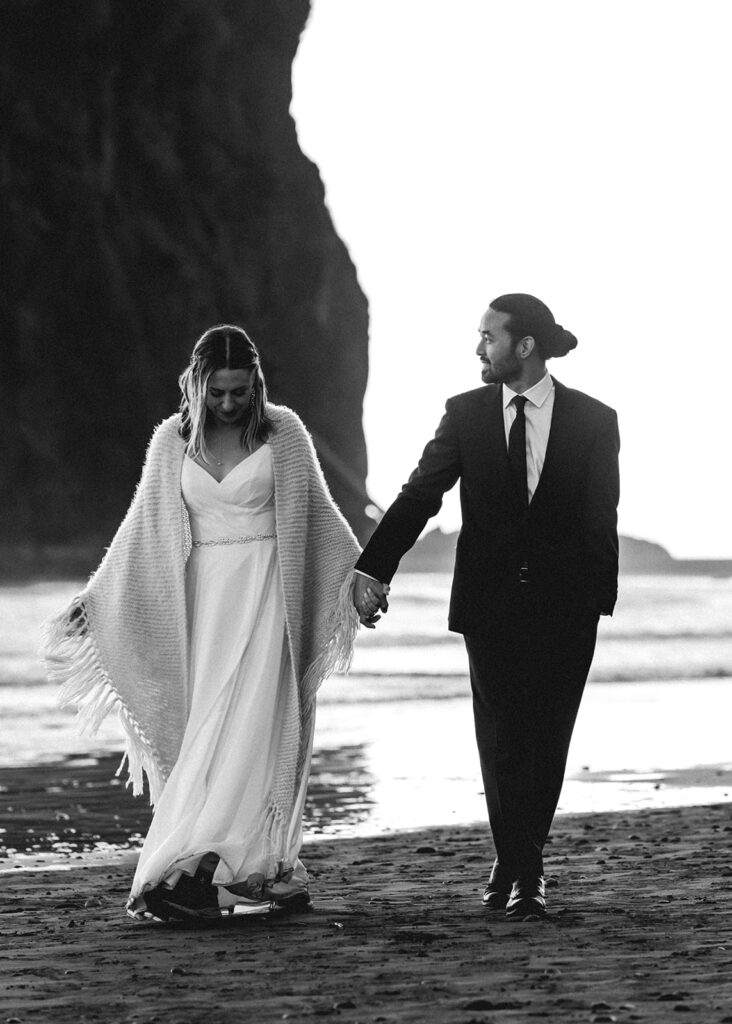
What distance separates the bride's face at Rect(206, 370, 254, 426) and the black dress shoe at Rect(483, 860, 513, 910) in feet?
5.10

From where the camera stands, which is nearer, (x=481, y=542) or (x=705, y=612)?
(x=481, y=542)

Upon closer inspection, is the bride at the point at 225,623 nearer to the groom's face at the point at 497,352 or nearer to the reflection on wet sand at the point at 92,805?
the groom's face at the point at 497,352

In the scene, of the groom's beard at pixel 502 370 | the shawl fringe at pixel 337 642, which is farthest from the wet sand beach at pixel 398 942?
the groom's beard at pixel 502 370

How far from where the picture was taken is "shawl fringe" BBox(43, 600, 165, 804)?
5.31 m

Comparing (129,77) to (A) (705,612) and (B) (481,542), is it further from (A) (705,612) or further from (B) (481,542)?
(B) (481,542)

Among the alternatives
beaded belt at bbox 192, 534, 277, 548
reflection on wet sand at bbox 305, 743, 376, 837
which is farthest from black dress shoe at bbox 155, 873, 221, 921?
reflection on wet sand at bbox 305, 743, 376, 837

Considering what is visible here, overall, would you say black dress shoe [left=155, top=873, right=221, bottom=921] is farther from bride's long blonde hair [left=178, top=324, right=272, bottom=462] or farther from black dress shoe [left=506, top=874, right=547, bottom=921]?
bride's long blonde hair [left=178, top=324, right=272, bottom=462]

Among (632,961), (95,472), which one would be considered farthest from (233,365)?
(95,472)

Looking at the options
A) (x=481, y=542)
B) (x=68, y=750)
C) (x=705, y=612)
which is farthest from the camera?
(x=705, y=612)

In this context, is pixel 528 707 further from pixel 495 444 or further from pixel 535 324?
pixel 535 324

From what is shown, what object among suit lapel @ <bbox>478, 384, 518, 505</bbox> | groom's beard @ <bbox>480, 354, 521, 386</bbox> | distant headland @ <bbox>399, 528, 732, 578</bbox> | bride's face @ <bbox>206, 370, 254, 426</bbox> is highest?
groom's beard @ <bbox>480, 354, 521, 386</bbox>

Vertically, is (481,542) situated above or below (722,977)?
above

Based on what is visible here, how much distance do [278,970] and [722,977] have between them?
1027mm

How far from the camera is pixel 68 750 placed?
10.4 metres
